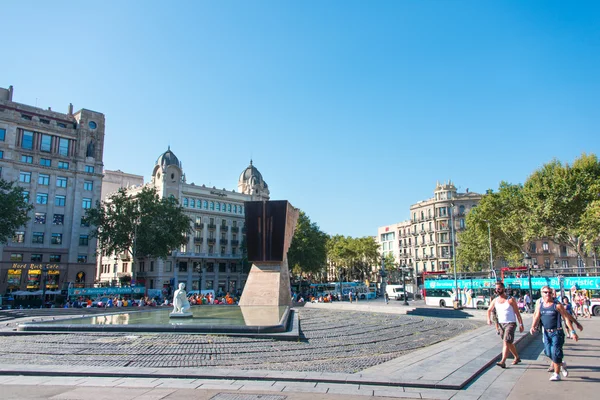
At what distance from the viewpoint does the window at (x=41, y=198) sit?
166ft

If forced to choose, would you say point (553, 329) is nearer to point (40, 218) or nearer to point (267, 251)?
point (267, 251)

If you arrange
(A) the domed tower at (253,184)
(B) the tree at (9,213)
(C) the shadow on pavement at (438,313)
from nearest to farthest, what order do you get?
(C) the shadow on pavement at (438,313) → (B) the tree at (9,213) → (A) the domed tower at (253,184)

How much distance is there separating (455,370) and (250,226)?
2116 cm

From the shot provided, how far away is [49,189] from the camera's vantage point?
51.6 metres

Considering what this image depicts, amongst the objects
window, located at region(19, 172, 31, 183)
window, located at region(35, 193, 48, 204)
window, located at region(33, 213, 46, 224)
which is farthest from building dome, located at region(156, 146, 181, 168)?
window, located at region(33, 213, 46, 224)

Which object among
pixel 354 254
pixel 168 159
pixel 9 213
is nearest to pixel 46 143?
pixel 9 213

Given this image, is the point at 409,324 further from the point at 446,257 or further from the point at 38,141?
the point at 446,257

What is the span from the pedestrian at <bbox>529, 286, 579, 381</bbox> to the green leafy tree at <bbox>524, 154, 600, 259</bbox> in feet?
108

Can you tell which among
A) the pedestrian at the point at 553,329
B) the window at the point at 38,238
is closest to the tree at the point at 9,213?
the window at the point at 38,238

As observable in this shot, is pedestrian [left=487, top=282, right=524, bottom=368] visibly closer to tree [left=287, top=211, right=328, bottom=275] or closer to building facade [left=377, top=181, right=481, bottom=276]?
tree [left=287, top=211, right=328, bottom=275]

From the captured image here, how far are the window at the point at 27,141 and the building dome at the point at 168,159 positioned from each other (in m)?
17.9

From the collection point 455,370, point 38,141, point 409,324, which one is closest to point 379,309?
point 409,324

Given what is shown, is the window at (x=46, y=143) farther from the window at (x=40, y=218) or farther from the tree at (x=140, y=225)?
the tree at (x=140, y=225)

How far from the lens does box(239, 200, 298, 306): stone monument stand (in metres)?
26.8
